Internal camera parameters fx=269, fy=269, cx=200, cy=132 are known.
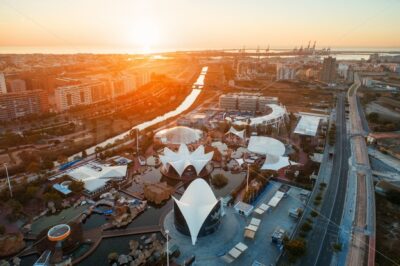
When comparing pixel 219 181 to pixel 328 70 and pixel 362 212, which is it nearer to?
pixel 362 212

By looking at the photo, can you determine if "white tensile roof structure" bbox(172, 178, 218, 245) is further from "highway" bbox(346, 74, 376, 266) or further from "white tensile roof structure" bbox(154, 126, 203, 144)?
"white tensile roof structure" bbox(154, 126, 203, 144)

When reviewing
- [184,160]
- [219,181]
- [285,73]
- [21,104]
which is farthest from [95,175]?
[285,73]

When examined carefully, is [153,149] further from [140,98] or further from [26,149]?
[140,98]

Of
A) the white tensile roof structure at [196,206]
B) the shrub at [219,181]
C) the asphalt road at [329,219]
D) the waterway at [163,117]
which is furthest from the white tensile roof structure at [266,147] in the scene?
the waterway at [163,117]

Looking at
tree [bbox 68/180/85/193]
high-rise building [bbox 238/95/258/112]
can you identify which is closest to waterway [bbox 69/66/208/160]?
tree [bbox 68/180/85/193]

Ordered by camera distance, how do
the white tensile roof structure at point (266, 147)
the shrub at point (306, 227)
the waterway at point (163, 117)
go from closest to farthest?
the shrub at point (306, 227), the white tensile roof structure at point (266, 147), the waterway at point (163, 117)

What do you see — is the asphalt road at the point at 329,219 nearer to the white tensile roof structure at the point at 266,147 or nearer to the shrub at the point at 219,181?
the white tensile roof structure at the point at 266,147
